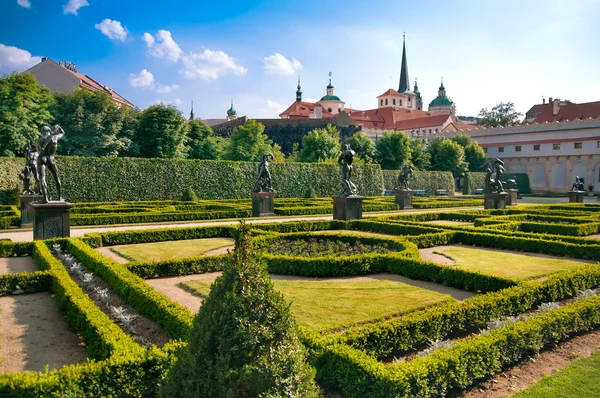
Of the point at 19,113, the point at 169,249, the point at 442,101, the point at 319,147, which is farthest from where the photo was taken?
the point at 442,101

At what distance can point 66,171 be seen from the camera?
25.4 m

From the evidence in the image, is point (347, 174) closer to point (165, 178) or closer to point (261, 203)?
point (261, 203)

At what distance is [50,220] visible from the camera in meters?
12.2

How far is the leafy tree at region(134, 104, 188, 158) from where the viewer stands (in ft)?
134

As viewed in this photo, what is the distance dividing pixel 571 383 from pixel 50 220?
1240 cm

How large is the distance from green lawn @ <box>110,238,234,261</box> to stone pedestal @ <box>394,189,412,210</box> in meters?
14.6

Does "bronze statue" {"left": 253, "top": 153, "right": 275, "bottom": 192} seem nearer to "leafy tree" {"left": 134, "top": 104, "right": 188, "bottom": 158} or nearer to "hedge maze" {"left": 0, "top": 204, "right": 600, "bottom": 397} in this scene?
"hedge maze" {"left": 0, "top": 204, "right": 600, "bottom": 397}

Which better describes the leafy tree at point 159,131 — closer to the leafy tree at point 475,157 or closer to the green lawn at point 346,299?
the green lawn at point 346,299

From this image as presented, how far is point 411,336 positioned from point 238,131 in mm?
49022

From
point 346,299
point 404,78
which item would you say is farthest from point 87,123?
point 404,78

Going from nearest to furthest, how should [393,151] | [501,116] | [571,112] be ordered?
[393,151]
[571,112]
[501,116]

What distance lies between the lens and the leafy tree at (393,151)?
51.0 meters

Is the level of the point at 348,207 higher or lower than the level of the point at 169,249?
higher

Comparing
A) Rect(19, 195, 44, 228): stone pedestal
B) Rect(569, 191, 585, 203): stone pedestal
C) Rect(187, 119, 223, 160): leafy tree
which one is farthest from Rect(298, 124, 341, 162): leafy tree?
Rect(19, 195, 44, 228): stone pedestal
